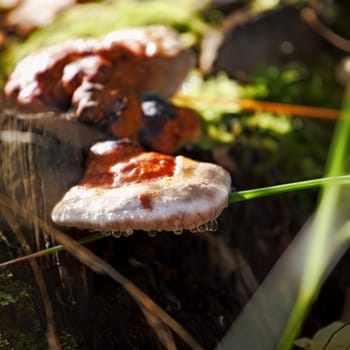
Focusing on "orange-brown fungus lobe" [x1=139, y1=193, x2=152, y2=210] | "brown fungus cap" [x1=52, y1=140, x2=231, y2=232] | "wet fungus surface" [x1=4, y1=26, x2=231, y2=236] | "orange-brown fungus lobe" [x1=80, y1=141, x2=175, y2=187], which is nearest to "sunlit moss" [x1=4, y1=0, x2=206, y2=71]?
"wet fungus surface" [x1=4, y1=26, x2=231, y2=236]

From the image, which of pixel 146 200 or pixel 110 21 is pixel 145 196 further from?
pixel 110 21

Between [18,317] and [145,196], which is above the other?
[145,196]

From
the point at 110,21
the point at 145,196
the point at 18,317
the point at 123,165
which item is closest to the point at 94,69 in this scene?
the point at 123,165

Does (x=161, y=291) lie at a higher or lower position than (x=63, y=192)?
lower

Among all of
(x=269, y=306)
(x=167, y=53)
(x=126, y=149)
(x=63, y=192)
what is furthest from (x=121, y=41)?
(x=269, y=306)

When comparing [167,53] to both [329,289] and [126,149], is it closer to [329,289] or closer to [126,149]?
[126,149]

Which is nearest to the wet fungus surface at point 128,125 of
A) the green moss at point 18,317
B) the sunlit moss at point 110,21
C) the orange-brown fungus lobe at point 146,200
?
the orange-brown fungus lobe at point 146,200

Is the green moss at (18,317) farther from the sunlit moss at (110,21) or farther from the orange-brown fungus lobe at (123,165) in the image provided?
the sunlit moss at (110,21)
